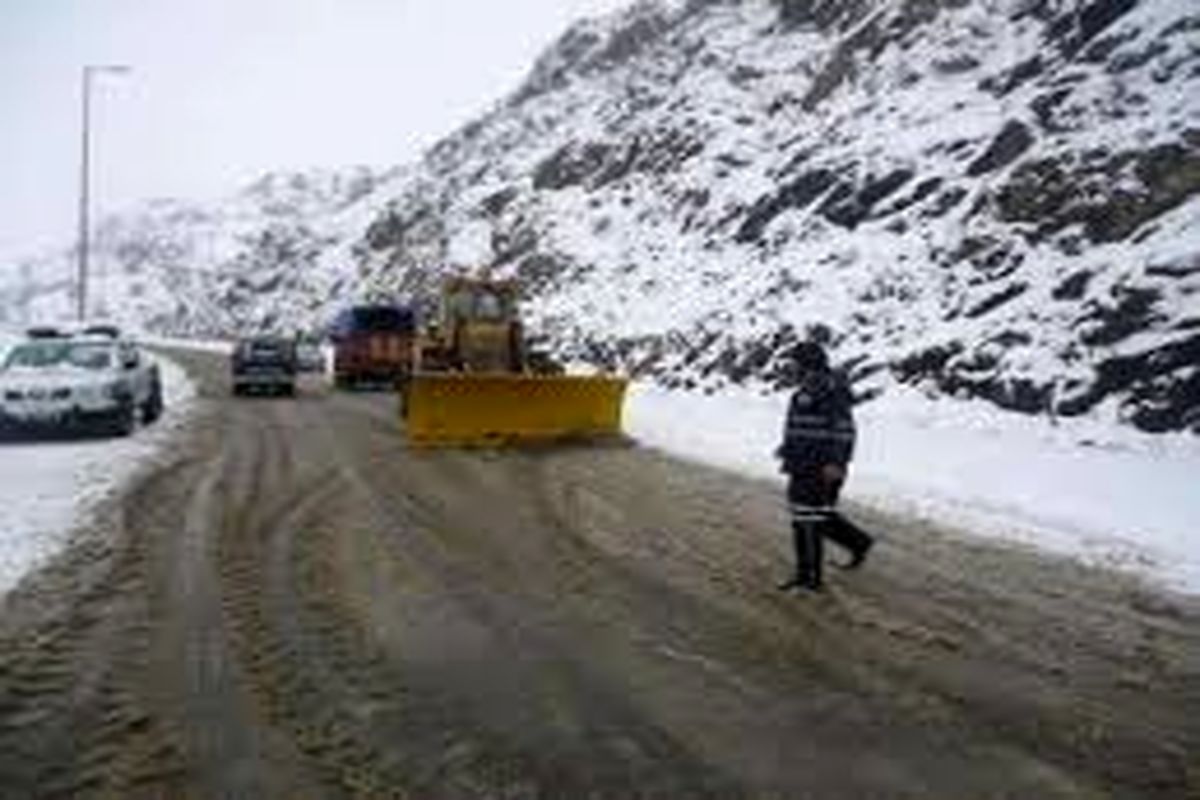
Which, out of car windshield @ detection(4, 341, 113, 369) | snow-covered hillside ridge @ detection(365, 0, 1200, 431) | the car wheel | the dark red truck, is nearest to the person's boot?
snow-covered hillside ridge @ detection(365, 0, 1200, 431)

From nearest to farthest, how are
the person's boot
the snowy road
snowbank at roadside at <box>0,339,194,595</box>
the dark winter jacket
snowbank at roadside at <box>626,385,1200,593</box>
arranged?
the snowy road < the dark winter jacket < the person's boot < snowbank at roadside at <box>0,339,194,595</box> < snowbank at roadside at <box>626,385,1200,593</box>

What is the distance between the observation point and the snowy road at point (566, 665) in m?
6.63

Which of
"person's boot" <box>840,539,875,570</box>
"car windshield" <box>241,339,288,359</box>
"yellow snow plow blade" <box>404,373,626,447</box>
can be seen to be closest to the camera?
"person's boot" <box>840,539,875,570</box>

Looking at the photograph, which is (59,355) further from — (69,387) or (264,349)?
(264,349)

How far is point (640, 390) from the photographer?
3544 centimetres

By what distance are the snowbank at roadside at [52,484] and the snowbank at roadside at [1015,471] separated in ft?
27.1

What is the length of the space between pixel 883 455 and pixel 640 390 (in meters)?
14.6

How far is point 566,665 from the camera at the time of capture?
28.3 feet

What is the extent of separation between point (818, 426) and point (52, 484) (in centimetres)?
988

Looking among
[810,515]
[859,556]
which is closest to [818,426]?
[810,515]

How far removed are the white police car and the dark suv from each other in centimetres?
1232

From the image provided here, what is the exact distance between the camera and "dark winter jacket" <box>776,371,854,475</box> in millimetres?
11250

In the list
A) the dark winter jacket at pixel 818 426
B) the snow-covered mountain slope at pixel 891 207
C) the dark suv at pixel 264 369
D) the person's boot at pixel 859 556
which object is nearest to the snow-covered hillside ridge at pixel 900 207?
the snow-covered mountain slope at pixel 891 207

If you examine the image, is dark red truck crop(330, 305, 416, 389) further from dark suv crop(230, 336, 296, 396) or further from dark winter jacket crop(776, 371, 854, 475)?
dark winter jacket crop(776, 371, 854, 475)
